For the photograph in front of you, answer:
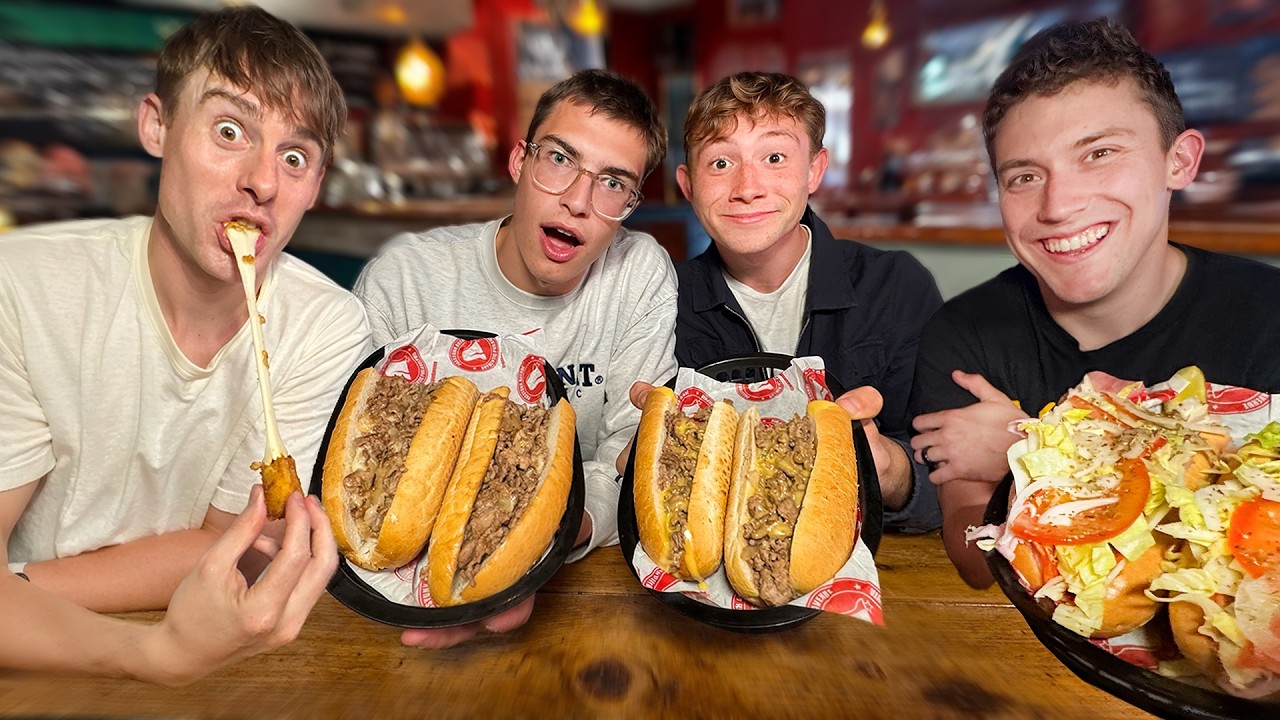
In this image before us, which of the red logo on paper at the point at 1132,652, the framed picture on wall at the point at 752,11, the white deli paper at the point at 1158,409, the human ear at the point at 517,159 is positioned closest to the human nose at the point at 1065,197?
the white deli paper at the point at 1158,409

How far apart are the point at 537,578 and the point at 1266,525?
118 centimetres

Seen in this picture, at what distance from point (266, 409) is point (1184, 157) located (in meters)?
Answer: 1.99

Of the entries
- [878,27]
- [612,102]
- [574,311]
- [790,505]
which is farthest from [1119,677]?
[878,27]

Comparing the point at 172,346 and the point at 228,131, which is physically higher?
the point at 228,131

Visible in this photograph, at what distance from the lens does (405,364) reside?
1.56 m

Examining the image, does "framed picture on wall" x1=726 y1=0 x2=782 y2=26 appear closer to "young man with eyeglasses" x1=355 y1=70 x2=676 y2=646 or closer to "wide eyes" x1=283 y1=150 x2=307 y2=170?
"young man with eyeglasses" x1=355 y1=70 x2=676 y2=646

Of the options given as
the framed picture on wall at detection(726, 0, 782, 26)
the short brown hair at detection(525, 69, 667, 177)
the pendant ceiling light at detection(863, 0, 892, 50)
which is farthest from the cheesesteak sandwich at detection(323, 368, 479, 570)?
the pendant ceiling light at detection(863, 0, 892, 50)

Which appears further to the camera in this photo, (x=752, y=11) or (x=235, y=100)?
(x=752, y=11)

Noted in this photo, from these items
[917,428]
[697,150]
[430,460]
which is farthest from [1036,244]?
[430,460]

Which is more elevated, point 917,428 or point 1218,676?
point 917,428

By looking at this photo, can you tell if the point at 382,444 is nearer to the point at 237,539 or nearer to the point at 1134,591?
the point at 237,539

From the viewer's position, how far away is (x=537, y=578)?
1.13 meters

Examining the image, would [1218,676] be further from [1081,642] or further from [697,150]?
[697,150]

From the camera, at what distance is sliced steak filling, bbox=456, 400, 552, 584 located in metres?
1.16
